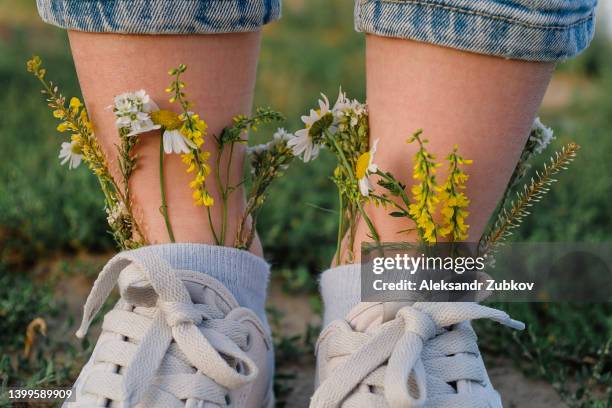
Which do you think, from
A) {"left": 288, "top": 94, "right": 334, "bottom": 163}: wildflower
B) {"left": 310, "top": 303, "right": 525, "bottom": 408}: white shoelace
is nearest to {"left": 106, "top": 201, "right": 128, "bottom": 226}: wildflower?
{"left": 288, "top": 94, "right": 334, "bottom": 163}: wildflower

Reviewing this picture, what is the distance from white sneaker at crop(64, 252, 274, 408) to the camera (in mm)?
929

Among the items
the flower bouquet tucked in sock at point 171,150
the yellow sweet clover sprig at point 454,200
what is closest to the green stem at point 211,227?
the flower bouquet tucked in sock at point 171,150

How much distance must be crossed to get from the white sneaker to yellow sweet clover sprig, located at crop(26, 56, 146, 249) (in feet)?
0.23

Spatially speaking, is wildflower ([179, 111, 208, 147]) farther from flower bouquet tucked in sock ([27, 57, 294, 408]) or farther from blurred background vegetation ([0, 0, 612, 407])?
blurred background vegetation ([0, 0, 612, 407])

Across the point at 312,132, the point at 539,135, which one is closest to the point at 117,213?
the point at 312,132

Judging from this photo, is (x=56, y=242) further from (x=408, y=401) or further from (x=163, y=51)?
(x=408, y=401)

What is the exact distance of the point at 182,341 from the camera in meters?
0.95

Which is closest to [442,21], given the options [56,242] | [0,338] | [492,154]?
[492,154]

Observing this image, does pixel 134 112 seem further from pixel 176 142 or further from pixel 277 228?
pixel 277 228

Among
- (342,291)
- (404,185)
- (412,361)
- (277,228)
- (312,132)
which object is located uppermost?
(277,228)

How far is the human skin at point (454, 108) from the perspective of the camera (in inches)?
37.2

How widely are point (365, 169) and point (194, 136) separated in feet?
0.74

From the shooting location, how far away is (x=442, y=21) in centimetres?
91

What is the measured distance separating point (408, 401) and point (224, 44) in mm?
504
